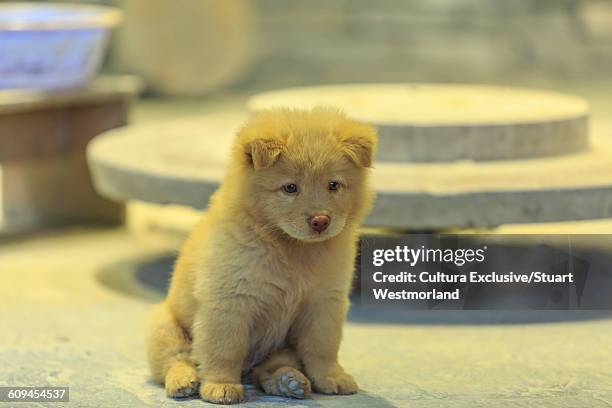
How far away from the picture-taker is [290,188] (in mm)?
2463

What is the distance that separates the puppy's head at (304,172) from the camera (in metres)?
2.44

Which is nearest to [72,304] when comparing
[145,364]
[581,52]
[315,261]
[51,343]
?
[51,343]

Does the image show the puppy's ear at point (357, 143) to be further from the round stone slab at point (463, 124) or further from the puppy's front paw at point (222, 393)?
the round stone slab at point (463, 124)

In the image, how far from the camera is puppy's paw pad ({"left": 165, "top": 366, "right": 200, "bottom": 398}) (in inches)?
101

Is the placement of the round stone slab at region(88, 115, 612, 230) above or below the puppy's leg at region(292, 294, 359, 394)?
above

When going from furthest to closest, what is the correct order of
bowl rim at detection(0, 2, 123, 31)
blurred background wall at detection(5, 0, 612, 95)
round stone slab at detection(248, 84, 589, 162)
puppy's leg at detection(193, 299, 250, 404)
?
blurred background wall at detection(5, 0, 612, 95) → bowl rim at detection(0, 2, 123, 31) → round stone slab at detection(248, 84, 589, 162) → puppy's leg at detection(193, 299, 250, 404)

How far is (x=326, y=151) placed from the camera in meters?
2.46

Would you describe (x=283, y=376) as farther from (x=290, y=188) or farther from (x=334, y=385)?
(x=290, y=188)

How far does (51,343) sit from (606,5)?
8149 mm

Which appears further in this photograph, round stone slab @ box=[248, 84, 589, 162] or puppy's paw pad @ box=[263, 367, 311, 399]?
round stone slab @ box=[248, 84, 589, 162]

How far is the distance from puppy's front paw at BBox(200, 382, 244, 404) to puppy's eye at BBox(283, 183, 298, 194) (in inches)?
17.6

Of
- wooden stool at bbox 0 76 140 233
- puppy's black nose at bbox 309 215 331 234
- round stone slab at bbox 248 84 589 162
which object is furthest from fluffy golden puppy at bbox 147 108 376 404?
wooden stool at bbox 0 76 140 233

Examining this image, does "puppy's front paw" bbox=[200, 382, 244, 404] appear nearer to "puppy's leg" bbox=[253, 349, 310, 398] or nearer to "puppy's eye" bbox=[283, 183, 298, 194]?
"puppy's leg" bbox=[253, 349, 310, 398]

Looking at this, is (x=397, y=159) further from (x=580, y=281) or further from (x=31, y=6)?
(x=31, y=6)
